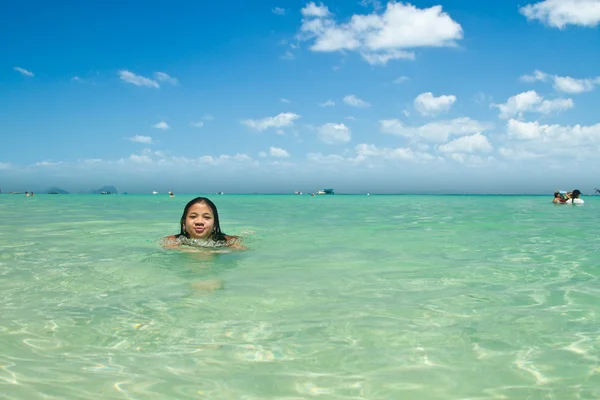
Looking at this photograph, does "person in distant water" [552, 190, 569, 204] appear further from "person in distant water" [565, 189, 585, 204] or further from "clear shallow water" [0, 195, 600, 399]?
"clear shallow water" [0, 195, 600, 399]

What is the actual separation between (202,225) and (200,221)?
90 mm

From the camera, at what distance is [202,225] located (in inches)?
356

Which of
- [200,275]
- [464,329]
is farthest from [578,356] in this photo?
[200,275]

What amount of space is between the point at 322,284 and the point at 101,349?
2.95 meters

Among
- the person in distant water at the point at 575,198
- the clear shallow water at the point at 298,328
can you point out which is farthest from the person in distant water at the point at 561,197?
the clear shallow water at the point at 298,328

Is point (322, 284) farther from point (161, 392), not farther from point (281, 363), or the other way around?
point (161, 392)

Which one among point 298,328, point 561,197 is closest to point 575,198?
point 561,197

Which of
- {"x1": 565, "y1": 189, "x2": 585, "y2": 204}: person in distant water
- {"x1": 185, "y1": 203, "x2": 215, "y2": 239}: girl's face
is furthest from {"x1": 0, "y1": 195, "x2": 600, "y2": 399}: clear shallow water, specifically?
{"x1": 565, "y1": 189, "x2": 585, "y2": 204}: person in distant water

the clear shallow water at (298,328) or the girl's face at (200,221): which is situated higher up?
the girl's face at (200,221)

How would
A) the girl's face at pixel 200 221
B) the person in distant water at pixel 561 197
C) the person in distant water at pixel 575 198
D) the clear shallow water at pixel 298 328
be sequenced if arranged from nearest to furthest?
the clear shallow water at pixel 298 328, the girl's face at pixel 200 221, the person in distant water at pixel 575 198, the person in distant water at pixel 561 197

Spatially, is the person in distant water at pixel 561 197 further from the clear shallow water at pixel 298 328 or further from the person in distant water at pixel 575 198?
the clear shallow water at pixel 298 328

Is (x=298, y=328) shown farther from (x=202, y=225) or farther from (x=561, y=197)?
A: (x=561, y=197)

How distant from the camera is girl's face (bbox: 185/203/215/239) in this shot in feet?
29.6

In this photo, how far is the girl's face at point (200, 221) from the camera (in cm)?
901
